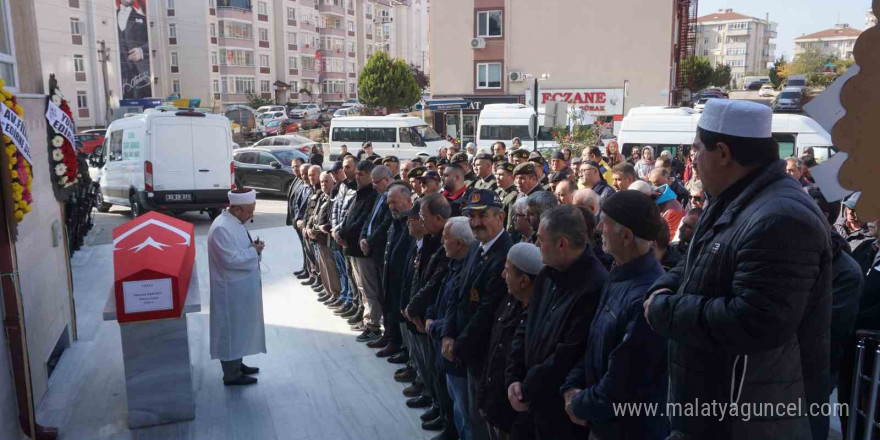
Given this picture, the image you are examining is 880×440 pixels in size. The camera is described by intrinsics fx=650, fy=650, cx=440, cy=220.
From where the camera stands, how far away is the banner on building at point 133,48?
161 ft

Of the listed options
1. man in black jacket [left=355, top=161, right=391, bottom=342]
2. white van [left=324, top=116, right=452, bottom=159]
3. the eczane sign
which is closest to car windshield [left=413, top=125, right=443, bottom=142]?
white van [left=324, top=116, right=452, bottom=159]

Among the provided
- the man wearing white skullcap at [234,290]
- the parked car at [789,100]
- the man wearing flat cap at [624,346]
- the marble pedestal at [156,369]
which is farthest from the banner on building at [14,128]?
the parked car at [789,100]

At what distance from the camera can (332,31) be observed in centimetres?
7388

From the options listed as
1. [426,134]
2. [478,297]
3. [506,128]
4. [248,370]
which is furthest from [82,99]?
[478,297]

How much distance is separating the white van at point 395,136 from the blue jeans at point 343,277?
1422 cm

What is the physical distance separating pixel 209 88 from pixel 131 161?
47600 mm

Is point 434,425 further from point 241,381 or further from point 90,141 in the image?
point 90,141

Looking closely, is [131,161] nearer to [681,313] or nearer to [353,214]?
[353,214]

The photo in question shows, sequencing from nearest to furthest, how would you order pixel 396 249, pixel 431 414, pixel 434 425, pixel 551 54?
1. pixel 434 425
2. pixel 431 414
3. pixel 396 249
4. pixel 551 54

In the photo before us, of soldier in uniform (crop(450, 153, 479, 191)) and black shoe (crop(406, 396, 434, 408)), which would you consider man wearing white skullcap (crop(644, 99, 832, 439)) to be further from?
soldier in uniform (crop(450, 153, 479, 191))

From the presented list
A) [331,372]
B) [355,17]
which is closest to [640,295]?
[331,372]

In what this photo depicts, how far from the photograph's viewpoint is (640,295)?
2736 mm

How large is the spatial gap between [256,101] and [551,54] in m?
33.0

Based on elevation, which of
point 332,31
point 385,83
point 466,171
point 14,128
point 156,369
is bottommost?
point 156,369
